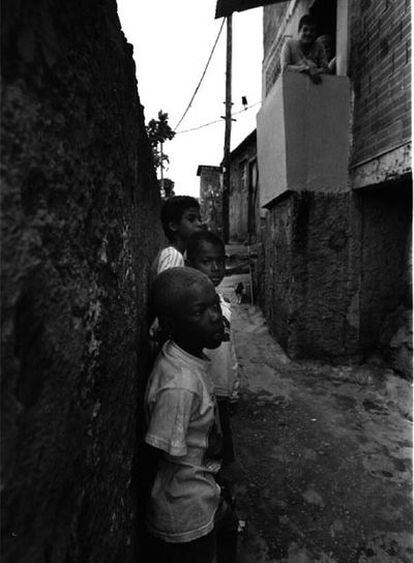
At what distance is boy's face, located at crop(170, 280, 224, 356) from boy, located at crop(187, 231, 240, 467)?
0.77 metres

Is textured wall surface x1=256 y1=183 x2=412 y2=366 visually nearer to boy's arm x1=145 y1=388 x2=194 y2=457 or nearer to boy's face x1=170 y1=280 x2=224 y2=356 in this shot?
boy's face x1=170 y1=280 x2=224 y2=356

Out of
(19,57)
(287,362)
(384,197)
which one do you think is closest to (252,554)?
(19,57)

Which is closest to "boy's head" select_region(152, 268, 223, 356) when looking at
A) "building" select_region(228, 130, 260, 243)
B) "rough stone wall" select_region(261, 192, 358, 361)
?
"rough stone wall" select_region(261, 192, 358, 361)

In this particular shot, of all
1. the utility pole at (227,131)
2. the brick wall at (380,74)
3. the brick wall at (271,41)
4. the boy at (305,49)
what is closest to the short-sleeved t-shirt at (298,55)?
the boy at (305,49)

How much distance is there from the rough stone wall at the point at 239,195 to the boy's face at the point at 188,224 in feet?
37.7

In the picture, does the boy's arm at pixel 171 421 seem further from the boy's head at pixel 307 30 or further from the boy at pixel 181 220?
the boy's head at pixel 307 30

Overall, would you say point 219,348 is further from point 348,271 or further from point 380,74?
point 380,74

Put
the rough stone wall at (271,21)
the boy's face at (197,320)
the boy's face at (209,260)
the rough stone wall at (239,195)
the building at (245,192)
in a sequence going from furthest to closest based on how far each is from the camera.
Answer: the rough stone wall at (239,195) → the building at (245,192) → the rough stone wall at (271,21) → the boy's face at (209,260) → the boy's face at (197,320)

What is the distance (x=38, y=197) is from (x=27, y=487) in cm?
45

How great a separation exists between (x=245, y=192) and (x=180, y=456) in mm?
14395

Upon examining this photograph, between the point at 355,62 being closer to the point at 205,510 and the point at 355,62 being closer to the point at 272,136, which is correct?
the point at 272,136

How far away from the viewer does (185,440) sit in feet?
3.84

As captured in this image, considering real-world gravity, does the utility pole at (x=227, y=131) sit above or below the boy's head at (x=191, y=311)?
above

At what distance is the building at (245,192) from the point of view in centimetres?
1373
